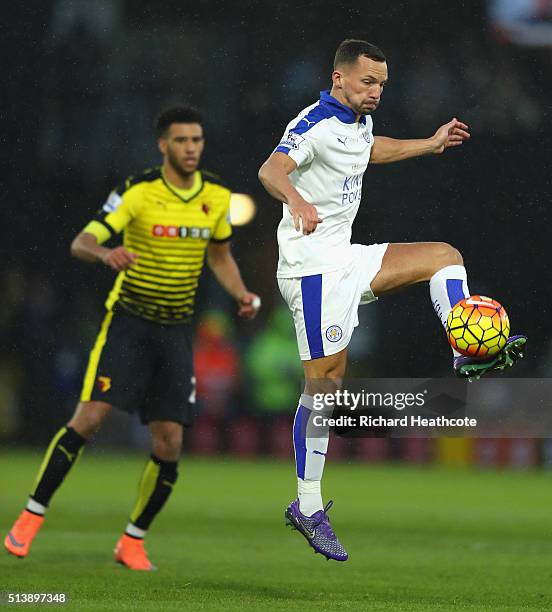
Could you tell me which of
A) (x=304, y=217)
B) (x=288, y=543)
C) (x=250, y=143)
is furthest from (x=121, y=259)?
(x=250, y=143)

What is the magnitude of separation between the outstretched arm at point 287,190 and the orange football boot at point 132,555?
8.87 ft

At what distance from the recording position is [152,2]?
16281 mm

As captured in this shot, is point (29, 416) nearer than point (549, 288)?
No

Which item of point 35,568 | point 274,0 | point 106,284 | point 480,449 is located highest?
point 274,0

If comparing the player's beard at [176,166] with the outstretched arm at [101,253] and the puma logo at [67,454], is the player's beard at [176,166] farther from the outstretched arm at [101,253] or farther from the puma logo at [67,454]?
the puma logo at [67,454]

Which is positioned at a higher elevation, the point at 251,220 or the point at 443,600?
the point at 251,220

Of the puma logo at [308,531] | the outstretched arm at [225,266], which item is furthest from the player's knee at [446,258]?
the outstretched arm at [225,266]

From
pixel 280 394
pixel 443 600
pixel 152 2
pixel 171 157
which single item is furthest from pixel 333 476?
pixel 443 600

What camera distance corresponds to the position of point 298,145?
6.14m

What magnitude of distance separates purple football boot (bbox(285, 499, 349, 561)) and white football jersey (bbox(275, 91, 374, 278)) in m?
1.08

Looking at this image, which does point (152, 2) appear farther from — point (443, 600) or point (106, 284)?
point (443, 600)

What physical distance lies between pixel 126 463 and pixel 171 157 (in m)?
8.33

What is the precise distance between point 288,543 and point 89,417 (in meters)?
2.01

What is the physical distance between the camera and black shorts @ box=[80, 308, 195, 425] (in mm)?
7793
